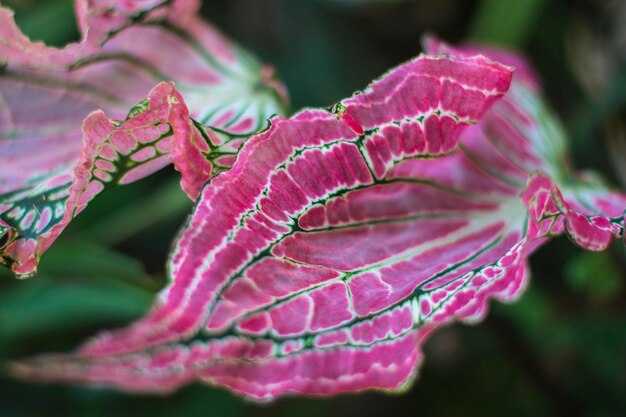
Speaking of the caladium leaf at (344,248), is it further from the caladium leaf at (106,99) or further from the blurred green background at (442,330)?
the blurred green background at (442,330)

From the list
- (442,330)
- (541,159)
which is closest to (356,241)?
(541,159)

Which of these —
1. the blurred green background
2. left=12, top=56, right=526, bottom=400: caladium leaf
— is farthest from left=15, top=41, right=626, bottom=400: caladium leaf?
the blurred green background

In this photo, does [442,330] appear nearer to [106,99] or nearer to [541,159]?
[541,159]

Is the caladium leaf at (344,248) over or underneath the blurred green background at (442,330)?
underneath

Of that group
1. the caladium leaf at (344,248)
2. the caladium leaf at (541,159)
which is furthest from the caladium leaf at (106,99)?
the caladium leaf at (541,159)

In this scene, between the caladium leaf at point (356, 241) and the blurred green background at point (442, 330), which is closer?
the caladium leaf at point (356, 241)

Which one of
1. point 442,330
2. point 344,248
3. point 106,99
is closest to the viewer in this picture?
point 344,248

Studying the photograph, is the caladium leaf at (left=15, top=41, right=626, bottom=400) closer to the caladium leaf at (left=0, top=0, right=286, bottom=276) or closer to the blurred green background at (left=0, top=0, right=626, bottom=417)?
the caladium leaf at (left=0, top=0, right=286, bottom=276)
